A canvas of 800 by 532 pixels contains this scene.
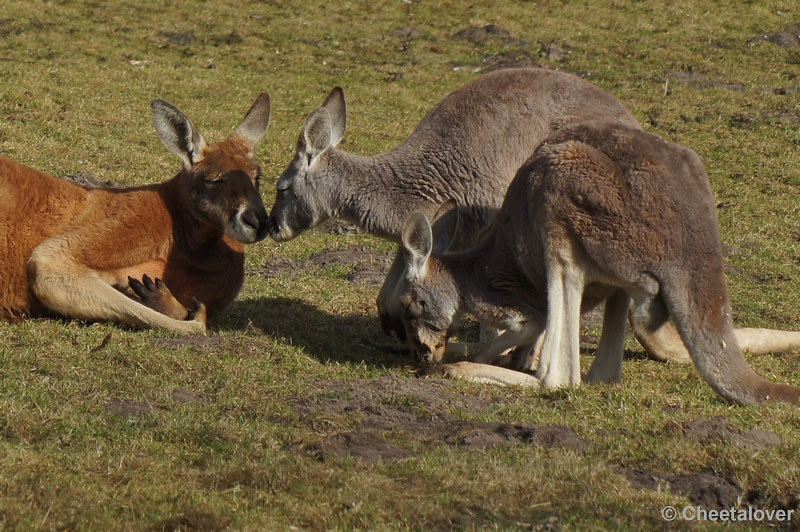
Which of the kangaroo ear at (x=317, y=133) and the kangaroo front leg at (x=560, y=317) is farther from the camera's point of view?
the kangaroo ear at (x=317, y=133)

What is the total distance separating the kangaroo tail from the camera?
542cm

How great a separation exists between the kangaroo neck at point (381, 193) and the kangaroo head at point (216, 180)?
2.39 feet

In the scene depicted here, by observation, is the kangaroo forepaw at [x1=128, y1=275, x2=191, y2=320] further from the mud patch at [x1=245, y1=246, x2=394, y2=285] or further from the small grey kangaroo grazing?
the mud patch at [x1=245, y1=246, x2=394, y2=285]

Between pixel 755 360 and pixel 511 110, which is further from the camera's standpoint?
pixel 511 110

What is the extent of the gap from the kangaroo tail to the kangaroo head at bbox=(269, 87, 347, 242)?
3003 millimetres

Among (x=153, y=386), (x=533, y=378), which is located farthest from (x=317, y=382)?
(x=533, y=378)

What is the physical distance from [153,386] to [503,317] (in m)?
2.16

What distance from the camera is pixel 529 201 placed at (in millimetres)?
6094

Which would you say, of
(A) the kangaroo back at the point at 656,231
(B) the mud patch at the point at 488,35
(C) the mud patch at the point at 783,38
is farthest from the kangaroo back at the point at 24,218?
(C) the mud patch at the point at 783,38

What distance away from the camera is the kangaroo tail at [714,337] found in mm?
5418

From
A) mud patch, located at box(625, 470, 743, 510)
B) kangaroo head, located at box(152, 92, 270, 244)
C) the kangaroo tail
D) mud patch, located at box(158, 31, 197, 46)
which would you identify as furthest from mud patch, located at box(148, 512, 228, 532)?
mud patch, located at box(158, 31, 197, 46)

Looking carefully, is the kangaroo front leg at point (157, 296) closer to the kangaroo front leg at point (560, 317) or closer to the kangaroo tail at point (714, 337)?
the kangaroo front leg at point (560, 317)

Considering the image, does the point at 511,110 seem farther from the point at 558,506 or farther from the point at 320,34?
the point at 320,34

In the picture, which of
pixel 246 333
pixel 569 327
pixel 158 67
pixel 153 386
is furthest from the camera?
pixel 158 67
